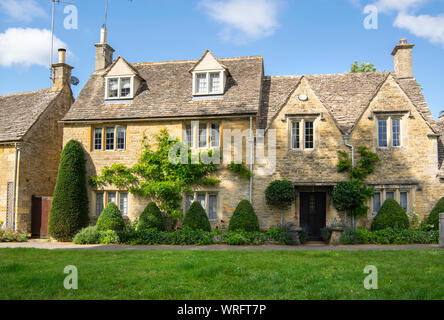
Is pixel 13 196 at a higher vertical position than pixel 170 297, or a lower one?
higher

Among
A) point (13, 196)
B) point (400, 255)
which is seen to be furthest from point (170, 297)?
point (13, 196)

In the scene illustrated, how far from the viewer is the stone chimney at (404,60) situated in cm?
2098

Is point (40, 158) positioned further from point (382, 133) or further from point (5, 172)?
point (382, 133)

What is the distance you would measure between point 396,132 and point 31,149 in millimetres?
19578

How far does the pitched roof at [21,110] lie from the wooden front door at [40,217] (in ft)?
12.1

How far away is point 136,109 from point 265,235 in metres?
9.97

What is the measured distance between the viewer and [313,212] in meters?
19.0

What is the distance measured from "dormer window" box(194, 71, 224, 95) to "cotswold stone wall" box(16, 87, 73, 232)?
898 centimetres

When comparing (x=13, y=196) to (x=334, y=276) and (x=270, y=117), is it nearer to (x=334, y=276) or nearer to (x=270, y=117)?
(x=270, y=117)

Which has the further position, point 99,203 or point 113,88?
point 113,88

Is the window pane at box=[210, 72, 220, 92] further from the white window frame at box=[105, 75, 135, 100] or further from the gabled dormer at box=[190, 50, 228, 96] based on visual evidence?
the white window frame at box=[105, 75, 135, 100]

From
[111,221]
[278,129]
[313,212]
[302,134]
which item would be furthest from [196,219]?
[302,134]

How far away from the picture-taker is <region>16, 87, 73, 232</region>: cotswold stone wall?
20.2 meters
